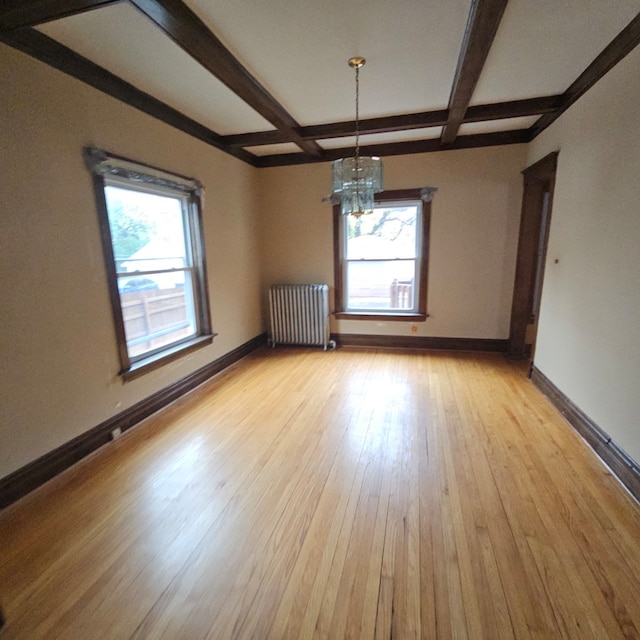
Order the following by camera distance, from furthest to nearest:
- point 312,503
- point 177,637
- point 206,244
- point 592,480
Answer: point 206,244, point 592,480, point 312,503, point 177,637

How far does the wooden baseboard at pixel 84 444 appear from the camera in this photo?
1890 millimetres

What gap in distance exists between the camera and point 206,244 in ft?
11.6

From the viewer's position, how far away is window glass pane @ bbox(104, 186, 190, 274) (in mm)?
2551

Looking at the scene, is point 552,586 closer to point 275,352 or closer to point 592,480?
point 592,480


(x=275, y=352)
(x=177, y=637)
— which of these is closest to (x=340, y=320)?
(x=275, y=352)

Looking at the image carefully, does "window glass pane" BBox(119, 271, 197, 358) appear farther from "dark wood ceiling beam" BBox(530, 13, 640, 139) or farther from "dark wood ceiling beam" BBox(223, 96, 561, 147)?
"dark wood ceiling beam" BBox(530, 13, 640, 139)

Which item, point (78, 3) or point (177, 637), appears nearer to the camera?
point (177, 637)

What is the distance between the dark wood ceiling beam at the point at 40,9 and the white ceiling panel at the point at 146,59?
0.39 ft

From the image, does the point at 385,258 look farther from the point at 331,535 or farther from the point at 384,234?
the point at 331,535

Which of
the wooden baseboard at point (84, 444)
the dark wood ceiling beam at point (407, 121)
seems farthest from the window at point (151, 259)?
the dark wood ceiling beam at point (407, 121)

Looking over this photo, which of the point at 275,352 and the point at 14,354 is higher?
the point at 14,354

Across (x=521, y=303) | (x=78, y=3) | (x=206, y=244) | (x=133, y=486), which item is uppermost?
(x=78, y=3)

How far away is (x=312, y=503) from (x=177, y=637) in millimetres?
805

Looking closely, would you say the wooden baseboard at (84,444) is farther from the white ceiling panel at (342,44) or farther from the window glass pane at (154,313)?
the white ceiling panel at (342,44)
